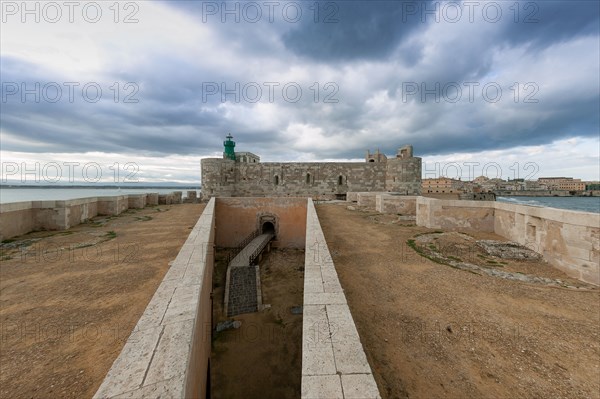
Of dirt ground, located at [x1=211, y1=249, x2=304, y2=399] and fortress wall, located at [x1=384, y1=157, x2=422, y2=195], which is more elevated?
fortress wall, located at [x1=384, y1=157, x2=422, y2=195]

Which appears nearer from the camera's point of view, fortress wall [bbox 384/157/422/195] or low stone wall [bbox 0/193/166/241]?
low stone wall [bbox 0/193/166/241]

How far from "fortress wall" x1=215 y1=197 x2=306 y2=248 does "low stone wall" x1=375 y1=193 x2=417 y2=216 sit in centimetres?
550

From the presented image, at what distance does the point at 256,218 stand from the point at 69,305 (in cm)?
1215

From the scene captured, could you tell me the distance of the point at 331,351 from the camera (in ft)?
8.08

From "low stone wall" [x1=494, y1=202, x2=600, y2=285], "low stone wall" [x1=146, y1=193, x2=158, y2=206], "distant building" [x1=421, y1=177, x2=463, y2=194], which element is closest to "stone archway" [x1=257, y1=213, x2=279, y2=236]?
"low stone wall" [x1=146, y1=193, x2=158, y2=206]

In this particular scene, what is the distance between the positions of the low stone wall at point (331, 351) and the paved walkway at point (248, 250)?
8.09 meters

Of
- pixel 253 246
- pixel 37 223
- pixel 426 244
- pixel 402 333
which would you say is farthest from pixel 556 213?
pixel 37 223

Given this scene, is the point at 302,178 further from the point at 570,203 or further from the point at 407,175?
the point at 570,203

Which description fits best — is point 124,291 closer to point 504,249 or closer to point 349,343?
point 349,343

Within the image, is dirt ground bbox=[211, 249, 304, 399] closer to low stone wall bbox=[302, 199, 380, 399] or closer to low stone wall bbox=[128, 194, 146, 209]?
low stone wall bbox=[302, 199, 380, 399]

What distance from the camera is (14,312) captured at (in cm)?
A: 393

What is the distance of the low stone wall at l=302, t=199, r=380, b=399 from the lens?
6.59ft

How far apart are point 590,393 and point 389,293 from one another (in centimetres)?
255

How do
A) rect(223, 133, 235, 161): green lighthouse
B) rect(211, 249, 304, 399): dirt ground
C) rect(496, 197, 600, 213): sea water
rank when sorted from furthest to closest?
rect(496, 197, 600, 213): sea water
rect(223, 133, 235, 161): green lighthouse
rect(211, 249, 304, 399): dirt ground
